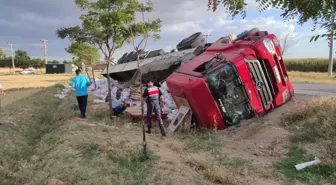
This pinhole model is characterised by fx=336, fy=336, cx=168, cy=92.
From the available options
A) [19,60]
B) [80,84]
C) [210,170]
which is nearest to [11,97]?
[80,84]

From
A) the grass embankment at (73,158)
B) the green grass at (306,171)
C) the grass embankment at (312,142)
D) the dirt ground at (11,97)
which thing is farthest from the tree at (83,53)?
the green grass at (306,171)

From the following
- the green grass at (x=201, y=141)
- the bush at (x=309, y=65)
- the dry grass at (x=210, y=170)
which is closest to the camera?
the dry grass at (x=210, y=170)

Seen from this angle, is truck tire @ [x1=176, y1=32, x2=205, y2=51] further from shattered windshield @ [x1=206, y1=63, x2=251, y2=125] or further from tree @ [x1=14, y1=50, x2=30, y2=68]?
tree @ [x1=14, y1=50, x2=30, y2=68]

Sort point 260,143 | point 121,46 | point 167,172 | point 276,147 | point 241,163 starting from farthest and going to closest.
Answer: point 121,46
point 260,143
point 276,147
point 241,163
point 167,172

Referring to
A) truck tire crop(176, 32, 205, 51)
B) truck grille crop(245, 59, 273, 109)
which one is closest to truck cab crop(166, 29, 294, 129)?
truck grille crop(245, 59, 273, 109)

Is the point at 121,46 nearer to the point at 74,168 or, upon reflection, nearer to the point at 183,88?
the point at 183,88

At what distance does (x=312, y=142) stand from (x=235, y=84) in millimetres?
2538

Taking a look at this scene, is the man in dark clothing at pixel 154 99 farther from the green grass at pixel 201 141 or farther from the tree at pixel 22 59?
the tree at pixel 22 59

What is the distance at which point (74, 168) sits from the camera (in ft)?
17.3

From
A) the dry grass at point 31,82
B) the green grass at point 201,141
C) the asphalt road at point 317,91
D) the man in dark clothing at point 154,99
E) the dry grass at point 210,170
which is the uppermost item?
the man in dark clothing at point 154,99

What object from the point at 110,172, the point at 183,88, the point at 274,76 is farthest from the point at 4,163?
the point at 274,76

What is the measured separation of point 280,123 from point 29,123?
25.9 feet

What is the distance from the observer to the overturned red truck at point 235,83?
822 centimetres

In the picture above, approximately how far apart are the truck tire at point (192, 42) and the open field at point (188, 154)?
730 centimetres
